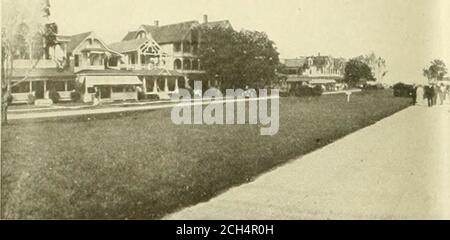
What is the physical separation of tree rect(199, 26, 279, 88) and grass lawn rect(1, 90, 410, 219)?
15.9 inches

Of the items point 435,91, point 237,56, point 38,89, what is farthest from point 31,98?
point 435,91

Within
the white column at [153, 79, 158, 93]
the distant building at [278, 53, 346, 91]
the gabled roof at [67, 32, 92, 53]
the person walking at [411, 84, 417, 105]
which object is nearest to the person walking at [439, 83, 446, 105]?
the person walking at [411, 84, 417, 105]

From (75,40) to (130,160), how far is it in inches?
47.1

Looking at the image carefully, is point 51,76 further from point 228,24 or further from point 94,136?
point 228,24

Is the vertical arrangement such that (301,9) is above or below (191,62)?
above

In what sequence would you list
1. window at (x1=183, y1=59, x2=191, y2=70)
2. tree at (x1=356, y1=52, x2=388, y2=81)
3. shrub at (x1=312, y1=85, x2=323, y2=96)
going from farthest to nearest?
shrub at (x1=312, y1=85, x2=323, y2=96)
tree at (x1=356, y1=52, x2=388, y2=81)
window at (x1=183, y1=59, x2=191, y2=70)

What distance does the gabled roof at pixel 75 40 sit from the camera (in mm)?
4355

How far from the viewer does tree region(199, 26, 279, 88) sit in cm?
468

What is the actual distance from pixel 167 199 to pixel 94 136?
0.94m

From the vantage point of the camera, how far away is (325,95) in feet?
17.0

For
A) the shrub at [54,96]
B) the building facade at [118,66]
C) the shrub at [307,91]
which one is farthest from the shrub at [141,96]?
the shrub at [307,91]

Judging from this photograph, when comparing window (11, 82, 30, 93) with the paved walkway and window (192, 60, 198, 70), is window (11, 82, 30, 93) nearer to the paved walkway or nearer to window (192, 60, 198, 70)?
window (192, 60, 198, 70)

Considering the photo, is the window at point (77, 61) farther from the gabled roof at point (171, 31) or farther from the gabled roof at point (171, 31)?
the gabled roof at point (171, 31)

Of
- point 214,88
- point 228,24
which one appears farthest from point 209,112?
→ point 228,24
